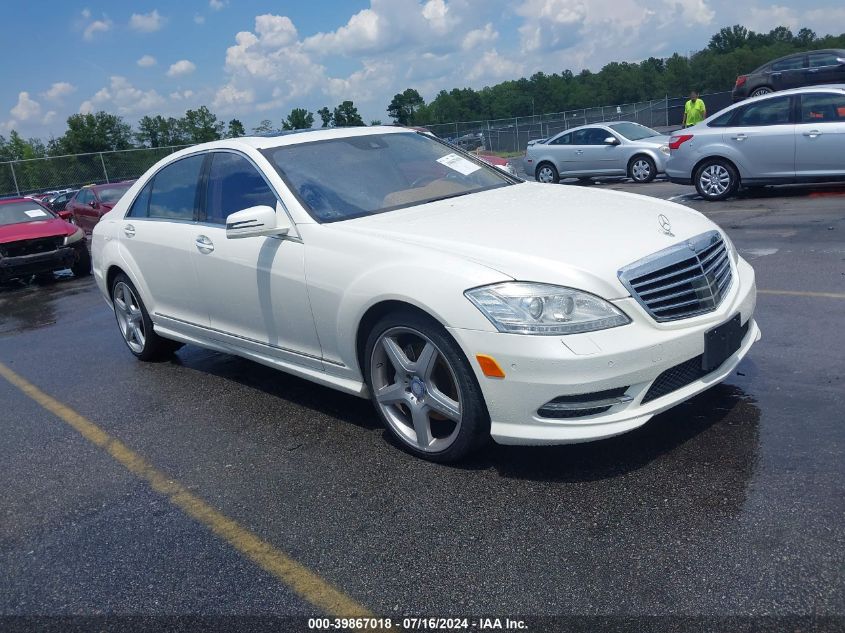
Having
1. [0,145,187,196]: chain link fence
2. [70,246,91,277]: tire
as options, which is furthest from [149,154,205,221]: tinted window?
[0,145,187,196]: chain link fence

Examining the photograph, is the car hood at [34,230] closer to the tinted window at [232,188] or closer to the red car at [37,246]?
the red car at [37,246]

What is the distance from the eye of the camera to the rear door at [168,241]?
556 cm

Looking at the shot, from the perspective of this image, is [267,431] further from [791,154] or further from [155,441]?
[791,154]

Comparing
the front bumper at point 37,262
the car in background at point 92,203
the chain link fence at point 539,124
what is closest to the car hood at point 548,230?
the front bumper at point 37,262

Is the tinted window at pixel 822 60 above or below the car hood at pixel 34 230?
above

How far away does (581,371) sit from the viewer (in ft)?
11.3

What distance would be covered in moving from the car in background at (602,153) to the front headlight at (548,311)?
1516cm

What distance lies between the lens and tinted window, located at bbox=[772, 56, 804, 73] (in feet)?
71.9

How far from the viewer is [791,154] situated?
12.0 m

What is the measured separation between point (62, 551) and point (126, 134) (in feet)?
259

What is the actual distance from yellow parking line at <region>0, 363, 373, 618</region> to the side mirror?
4.44ft

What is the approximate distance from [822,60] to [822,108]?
11.5m

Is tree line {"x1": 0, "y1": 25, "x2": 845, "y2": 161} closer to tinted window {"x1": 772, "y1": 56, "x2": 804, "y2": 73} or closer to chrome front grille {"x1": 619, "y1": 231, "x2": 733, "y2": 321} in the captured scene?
tinted window {"x1": 772, "y1": 56, "x2": 804, "y2": 73}

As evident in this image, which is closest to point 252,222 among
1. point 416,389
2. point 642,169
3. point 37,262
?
point 416,389
